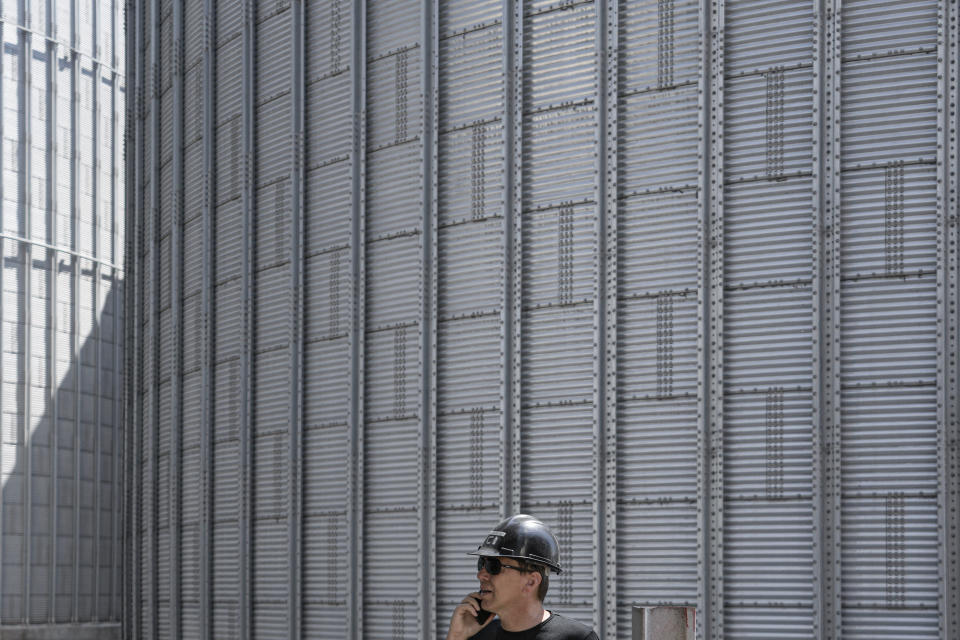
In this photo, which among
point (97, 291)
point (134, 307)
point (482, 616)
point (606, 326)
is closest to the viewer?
point (482, 616)

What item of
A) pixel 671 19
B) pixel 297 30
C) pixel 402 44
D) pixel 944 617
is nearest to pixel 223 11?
pixel 297 30

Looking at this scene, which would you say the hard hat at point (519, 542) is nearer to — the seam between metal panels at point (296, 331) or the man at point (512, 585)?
the man at point (512, 585)

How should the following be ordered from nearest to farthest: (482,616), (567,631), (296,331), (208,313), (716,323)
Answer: (567,631)
(482,616)
(716,323)
(296,331)
(208,313)

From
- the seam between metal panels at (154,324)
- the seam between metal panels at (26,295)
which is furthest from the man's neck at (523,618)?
the seam between metal panels at (26,295)

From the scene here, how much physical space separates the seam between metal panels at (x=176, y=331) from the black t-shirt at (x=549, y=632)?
64.1 feet

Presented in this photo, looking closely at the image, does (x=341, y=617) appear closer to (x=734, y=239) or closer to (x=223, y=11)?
(x=734, y=239)

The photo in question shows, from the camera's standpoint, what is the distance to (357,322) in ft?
67.2

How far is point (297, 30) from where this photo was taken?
22.3m

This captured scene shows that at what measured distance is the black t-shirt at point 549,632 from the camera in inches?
242

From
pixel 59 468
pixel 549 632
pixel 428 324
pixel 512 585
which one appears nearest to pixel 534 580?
pixel 512 585

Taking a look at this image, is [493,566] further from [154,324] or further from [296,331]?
[154,324]

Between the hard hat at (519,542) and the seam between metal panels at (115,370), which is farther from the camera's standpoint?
the seam between metal panels at (115,370)

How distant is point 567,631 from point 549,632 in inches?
3.5

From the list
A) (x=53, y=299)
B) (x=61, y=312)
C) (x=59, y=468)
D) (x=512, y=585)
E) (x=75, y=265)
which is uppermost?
(x=75, y=265)
